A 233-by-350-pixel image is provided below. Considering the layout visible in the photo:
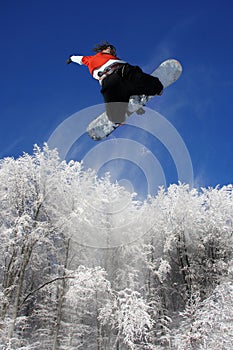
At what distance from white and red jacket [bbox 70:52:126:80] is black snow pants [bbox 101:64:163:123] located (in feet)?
0.94

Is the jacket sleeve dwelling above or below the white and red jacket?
above

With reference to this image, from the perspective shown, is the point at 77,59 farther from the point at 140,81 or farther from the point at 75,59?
the point at 140,81

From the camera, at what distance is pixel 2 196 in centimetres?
1423

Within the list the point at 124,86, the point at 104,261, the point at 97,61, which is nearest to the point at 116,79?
the point at 124,86

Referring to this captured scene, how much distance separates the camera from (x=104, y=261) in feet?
62.2

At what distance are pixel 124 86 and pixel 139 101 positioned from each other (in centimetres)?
119

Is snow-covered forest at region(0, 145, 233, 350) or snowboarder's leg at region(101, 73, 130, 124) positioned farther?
snow-covered forest at region(0, 145, 233, 350)

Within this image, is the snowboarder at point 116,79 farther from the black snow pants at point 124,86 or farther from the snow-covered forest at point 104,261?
the snow-covered forest at point 104,261

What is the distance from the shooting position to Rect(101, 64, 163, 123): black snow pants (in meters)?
4.38

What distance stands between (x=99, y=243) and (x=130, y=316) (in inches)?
267

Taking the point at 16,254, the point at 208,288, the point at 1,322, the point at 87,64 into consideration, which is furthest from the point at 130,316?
the point at 87,64

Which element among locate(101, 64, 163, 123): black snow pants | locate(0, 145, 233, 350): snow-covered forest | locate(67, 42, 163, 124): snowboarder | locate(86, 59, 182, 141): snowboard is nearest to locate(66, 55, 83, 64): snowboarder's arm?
locate(67, 42, 163, 124): snowboarder

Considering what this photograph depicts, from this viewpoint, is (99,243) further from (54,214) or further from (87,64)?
(87,64)

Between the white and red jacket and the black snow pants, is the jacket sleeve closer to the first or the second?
the white and red jacket
